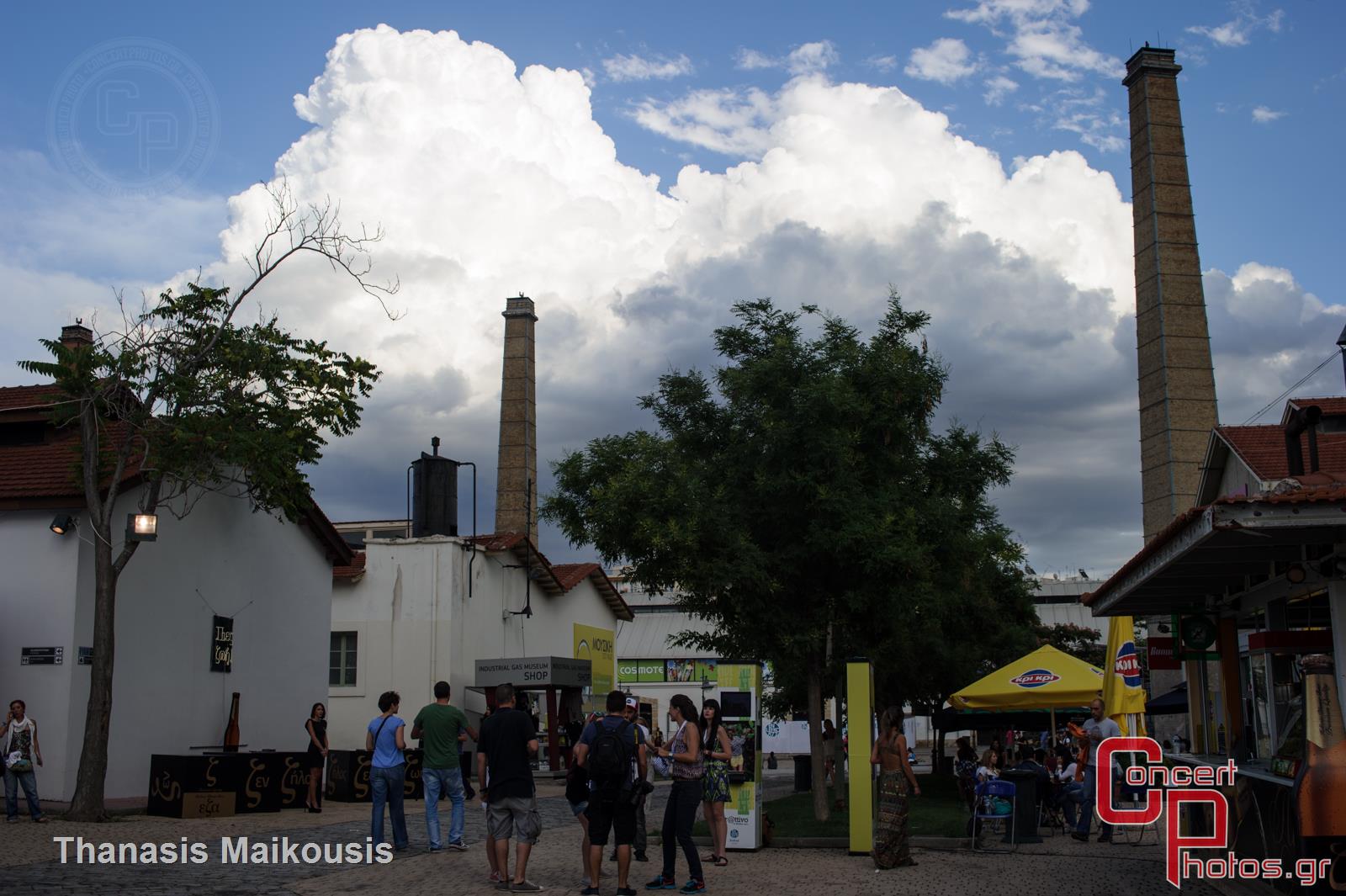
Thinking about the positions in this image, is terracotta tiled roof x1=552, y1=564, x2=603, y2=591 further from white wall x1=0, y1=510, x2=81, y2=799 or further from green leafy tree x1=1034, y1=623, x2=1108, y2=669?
white wall x1=0, y1=510, x2=81, y2=799

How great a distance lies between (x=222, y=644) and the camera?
21.9 metres

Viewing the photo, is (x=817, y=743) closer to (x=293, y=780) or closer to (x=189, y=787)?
(x=293, y=780)

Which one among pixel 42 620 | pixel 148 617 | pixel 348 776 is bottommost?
pixel 348 776

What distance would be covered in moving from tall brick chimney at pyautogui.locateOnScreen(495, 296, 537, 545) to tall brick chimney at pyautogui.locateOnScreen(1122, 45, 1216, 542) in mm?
24829

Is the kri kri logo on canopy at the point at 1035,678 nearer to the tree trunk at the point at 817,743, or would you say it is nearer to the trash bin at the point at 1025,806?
the tree trunk at the point at 817,743

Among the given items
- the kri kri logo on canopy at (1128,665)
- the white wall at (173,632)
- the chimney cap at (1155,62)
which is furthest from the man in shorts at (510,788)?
the chimney cap at (1155,62)

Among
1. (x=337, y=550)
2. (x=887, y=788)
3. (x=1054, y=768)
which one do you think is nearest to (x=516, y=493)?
(x=337, y=550)

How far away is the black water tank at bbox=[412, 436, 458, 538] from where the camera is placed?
37.2 meters

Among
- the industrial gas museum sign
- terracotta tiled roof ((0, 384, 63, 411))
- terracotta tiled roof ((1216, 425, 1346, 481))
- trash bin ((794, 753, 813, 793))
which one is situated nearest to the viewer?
terracotta tiled roof ((1216, 425, 1346, 481))

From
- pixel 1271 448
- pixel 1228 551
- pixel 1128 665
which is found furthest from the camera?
pixel 1271 448

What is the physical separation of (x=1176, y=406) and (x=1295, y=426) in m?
35.8

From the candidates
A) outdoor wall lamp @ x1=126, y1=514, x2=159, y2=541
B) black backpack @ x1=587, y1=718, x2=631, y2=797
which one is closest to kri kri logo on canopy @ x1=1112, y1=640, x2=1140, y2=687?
black backpack @ x1=587, y1=718, x2=631, y2=797

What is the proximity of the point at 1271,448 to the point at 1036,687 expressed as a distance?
7.33m

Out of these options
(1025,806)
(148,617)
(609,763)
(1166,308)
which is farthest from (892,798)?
(1166,308)
